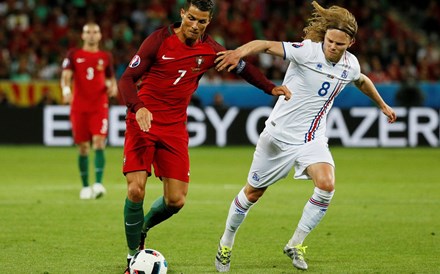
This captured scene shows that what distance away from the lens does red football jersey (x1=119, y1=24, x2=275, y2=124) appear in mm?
7250

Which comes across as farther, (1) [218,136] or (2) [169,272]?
(1) [218,136]

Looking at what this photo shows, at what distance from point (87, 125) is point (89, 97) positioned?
0.40 meters

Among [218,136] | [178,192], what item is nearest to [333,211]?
[178,192]

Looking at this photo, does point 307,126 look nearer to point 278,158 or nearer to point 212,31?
point 278,158

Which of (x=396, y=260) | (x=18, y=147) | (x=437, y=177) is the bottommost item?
(x=18, y=147)

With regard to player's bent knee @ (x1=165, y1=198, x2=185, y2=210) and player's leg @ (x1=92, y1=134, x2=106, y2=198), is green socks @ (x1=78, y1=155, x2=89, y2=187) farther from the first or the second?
player's bent knee @ (x1=165, y1=198, x2=185, y2=210)

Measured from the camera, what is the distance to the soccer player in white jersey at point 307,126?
7555mm

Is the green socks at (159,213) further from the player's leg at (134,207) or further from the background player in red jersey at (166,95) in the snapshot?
the player's leg at (134,207)

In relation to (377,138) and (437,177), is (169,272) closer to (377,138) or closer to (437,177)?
(437,177)

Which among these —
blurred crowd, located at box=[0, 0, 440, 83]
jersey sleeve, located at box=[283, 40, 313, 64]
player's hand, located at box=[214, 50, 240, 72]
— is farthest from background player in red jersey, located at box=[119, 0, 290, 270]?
blurred crowd, located at box=[0, 0, 440, 83]

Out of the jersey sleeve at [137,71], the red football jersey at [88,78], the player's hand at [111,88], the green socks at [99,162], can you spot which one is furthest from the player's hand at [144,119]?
the player's hand at [111,88]

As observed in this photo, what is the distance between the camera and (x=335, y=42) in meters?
7.55

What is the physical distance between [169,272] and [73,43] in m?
16.5

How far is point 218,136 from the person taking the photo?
68.3 ft
